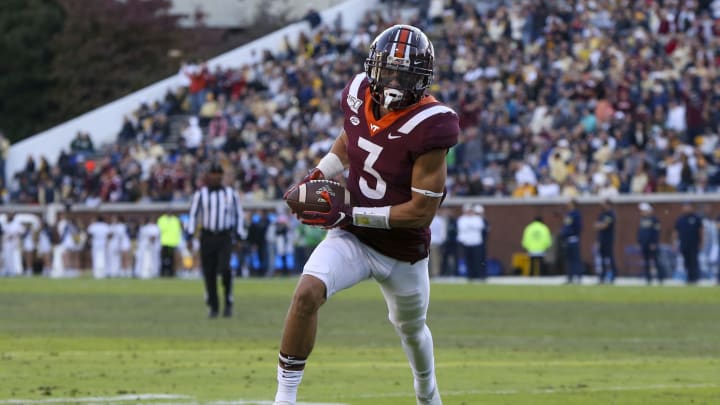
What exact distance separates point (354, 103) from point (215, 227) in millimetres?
9977

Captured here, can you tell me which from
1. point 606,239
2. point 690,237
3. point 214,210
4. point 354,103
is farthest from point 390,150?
point 606,239

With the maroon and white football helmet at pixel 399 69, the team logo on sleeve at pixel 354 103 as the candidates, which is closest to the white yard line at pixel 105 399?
the team logo on sleeve at pixel 354 103

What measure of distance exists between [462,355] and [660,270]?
17.3 metres

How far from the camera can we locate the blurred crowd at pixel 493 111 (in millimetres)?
30234

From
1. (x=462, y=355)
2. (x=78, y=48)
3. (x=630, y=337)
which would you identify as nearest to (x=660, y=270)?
(x=630, y=337)

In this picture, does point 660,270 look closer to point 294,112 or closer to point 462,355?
point 294,112

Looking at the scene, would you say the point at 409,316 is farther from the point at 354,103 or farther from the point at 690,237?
the point at 690,237

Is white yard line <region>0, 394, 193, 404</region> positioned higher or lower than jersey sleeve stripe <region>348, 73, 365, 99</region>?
lower

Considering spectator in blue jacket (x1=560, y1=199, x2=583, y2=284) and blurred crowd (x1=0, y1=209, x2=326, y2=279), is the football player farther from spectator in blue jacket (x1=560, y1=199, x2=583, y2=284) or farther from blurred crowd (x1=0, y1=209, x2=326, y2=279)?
blurred crowd (x1=0, y1=209, x2=326, y2=279)

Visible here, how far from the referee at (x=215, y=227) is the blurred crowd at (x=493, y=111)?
14.3 metres

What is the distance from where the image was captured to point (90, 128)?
139 ft

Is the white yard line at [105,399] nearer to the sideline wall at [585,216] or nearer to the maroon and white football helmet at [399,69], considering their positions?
the maroon and white football helmet at [399,69]

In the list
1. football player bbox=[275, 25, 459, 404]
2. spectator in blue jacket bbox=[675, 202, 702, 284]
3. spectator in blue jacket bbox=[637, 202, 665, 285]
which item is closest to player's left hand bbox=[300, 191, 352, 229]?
football player bbox=[275, 25, 459, 404]

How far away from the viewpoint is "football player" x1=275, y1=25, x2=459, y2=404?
6.78 metres
